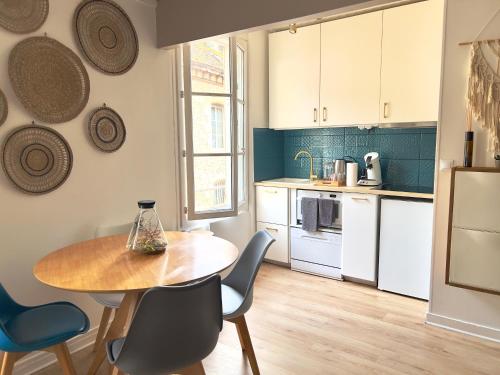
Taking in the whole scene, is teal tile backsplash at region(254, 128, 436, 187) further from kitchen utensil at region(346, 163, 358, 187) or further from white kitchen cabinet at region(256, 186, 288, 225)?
kitchen utensil at region(346, 163, 358, 187)

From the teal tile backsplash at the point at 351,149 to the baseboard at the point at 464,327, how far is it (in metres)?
1.30

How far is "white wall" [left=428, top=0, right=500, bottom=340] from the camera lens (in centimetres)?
235

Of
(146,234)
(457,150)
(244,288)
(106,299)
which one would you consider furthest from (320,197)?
(106,299)

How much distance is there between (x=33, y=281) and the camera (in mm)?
2164

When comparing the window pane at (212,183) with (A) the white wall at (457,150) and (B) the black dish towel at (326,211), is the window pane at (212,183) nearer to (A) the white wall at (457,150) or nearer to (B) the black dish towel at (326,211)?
(B) the black dish towel at (326,211)

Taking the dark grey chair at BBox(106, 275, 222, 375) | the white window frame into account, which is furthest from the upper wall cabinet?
the dark grey chair at BBox(106, 275, 222, 375)

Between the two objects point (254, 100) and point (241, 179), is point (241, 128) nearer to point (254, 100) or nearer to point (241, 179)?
point (254, 100)

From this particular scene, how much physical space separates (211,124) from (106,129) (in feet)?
3.05

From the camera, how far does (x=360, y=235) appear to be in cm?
334

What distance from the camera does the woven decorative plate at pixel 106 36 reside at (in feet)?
7.68

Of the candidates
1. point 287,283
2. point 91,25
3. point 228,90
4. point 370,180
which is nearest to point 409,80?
point 370,180

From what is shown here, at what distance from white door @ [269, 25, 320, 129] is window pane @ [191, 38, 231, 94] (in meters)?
0.93

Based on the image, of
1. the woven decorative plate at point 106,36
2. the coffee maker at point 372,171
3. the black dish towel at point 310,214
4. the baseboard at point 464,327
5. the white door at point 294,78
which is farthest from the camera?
the white door at point 294,78

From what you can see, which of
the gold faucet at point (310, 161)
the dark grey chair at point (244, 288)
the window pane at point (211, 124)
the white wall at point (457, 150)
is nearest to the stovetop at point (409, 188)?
the white wall at point (457, 150)
